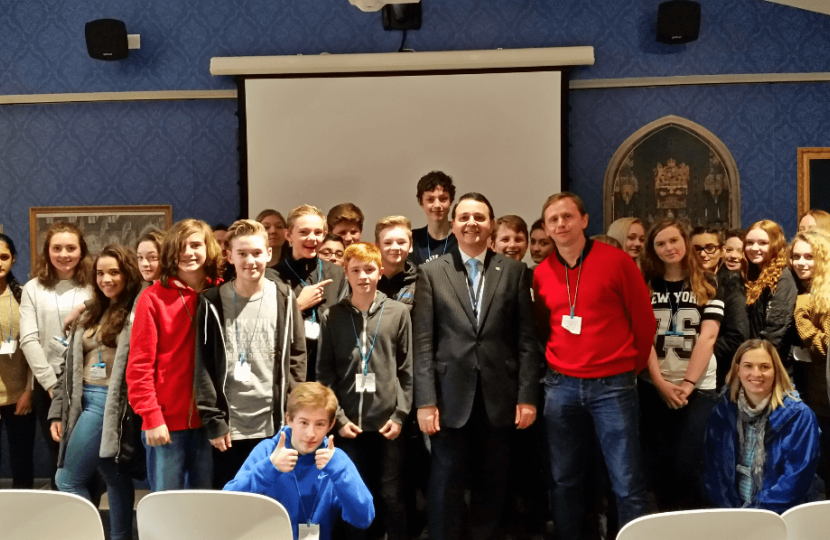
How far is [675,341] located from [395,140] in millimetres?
2518

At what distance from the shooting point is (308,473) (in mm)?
2289

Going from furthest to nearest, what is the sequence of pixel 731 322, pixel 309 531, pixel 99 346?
1. pixel 731 322
2. pixel 99 346
3. pixel 309 531

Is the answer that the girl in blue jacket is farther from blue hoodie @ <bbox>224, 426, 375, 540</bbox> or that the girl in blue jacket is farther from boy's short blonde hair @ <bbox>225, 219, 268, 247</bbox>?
boy's short blonde hair @ <bbox>225, 219, 268, 247</bbox>

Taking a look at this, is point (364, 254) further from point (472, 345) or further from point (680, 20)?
point (680, 20)

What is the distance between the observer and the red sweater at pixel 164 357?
2.68 meters

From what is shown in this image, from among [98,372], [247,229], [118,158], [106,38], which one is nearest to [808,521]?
[247,229]

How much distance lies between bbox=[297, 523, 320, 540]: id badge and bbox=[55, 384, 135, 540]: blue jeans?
4.06 ft

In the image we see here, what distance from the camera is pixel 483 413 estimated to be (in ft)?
9.42

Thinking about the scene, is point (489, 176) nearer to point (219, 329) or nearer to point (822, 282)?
point (822, 282)

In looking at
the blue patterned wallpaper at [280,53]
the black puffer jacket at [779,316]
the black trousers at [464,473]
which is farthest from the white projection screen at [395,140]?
the black trousers at [464,473]

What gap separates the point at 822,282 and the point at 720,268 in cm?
49

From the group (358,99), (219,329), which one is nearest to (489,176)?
(358,99)

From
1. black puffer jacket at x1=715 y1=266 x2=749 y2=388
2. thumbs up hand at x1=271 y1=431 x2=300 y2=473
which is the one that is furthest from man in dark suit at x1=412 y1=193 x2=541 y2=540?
black puffer jacket at x1=715 y1=266 x2=749 y2=388

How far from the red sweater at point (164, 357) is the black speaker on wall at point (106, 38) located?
2846mm
